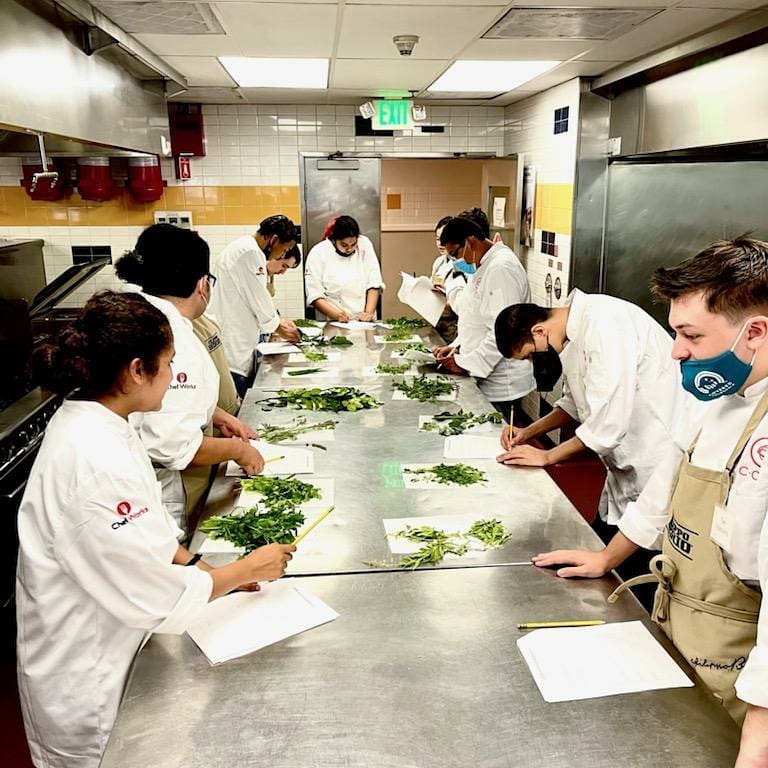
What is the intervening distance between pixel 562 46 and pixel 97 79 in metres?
2.60

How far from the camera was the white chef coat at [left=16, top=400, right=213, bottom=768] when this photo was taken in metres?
1.59

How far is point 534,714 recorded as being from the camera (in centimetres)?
146

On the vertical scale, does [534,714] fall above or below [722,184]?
below

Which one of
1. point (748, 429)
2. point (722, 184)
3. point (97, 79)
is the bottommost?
point (748, 429)

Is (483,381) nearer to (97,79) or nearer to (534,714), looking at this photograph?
(97,79)

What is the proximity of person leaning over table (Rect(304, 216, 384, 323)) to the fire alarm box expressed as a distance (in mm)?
1611

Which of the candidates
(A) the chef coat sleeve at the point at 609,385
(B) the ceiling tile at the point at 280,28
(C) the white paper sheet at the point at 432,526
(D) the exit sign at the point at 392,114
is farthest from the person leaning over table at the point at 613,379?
(D) the exit sign at the point at 392,114

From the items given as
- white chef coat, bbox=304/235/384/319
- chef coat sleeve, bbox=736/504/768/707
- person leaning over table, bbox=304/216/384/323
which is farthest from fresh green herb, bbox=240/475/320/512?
white chef coat, bbox=304/235/384/319

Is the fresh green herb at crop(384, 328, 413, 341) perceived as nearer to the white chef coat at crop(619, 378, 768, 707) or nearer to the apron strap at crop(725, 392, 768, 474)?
the white chef coat at crop(619, 378, 768, 707)

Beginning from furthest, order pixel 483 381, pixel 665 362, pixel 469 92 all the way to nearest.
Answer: pixel 469 92 → pixel 483 381 → pixel 665 362

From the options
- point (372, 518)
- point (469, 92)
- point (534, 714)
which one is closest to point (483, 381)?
point (372, 518)

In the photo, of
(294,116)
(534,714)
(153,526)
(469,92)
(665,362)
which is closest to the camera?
(534,714)

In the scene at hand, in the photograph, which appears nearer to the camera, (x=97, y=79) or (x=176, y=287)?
(x=176, y=287)

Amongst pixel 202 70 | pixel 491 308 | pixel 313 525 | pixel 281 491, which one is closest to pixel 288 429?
pixel 281 491
